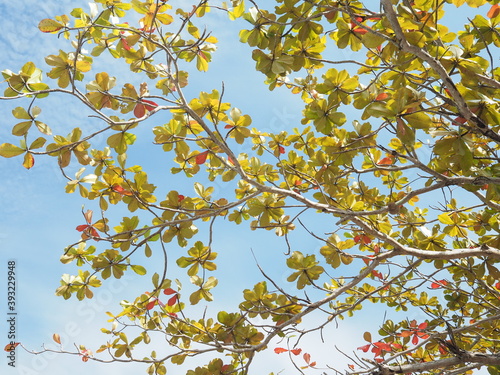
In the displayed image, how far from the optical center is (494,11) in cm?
245

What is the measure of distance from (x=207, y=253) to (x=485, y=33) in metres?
2.34

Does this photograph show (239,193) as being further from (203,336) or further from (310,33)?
(310,33)

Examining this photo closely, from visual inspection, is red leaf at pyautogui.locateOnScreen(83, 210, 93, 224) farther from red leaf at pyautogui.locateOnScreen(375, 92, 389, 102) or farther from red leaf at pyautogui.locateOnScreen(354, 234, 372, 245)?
red leaf at pyautogui.locateOnScreen(354, 234, 372, 245)

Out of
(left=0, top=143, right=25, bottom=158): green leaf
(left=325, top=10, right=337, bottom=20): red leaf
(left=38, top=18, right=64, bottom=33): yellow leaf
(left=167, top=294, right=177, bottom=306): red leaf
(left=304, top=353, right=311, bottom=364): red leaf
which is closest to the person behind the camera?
(left=0, top=143, right=25, bottom=158): green leaf

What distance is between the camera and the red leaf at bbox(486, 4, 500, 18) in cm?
243

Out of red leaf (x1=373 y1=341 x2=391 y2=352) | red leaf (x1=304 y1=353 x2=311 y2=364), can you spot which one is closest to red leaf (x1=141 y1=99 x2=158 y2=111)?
red leaf (x1=304 y1=353 x2=311 y2=364)

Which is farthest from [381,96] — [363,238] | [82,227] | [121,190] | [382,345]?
[382,345]

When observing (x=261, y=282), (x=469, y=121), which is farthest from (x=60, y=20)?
(x=469, y=121)

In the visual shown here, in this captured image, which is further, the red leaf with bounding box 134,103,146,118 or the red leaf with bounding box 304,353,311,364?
the red leaf with bounding box 304,353,311,364

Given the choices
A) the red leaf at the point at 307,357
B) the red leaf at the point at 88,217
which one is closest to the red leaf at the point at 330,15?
the red leaf at the point at 88,217

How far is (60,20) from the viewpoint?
8.83ft

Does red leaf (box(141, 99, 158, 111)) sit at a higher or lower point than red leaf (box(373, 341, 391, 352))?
higher

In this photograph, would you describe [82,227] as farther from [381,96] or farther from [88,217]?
[381,96]

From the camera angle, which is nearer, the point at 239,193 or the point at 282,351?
the point at 282,351
